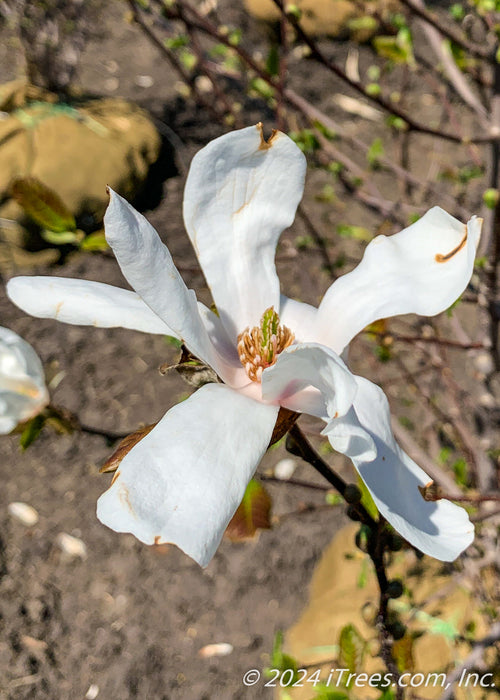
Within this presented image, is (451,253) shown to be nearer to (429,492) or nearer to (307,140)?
(429,492)

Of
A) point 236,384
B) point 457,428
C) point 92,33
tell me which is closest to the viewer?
point 236,384

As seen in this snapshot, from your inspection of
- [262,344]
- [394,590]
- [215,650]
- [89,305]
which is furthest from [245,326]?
[215,650]

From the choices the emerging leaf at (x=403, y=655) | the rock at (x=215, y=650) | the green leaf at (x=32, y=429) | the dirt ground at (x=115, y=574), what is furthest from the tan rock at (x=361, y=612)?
the green leaf at (x=32, y=429)

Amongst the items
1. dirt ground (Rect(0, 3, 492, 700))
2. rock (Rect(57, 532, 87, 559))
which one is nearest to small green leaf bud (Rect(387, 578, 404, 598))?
dirt ground (Rect(0, 3, 492, 700))

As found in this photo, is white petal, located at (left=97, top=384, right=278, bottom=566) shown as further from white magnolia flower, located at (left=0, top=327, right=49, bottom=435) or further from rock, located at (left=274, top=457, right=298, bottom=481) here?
rock, located at (left=274, top=457, right=298, bottom=481)

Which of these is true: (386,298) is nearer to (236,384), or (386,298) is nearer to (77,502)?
(236,384)

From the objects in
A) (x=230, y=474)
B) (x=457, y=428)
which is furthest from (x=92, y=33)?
(x=230, y=474)
